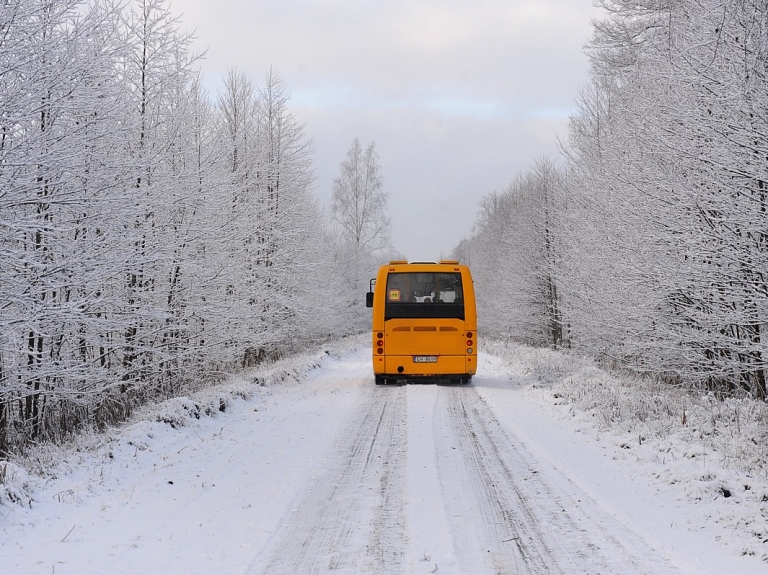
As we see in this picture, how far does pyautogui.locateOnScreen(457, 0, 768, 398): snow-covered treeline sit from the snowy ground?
318 centimetres

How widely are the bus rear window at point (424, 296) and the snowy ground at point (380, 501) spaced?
5198mm

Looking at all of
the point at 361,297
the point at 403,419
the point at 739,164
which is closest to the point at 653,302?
the point at 739,164

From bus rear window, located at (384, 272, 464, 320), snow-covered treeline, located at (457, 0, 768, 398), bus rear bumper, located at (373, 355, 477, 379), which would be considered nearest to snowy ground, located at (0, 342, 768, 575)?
snow-covered treeline, located at (457, 0, 768, 398)

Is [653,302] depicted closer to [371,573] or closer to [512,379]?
[512,379]

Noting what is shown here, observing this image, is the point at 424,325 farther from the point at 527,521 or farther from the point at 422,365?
the point at 527,521

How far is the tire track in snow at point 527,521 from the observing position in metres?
3.67

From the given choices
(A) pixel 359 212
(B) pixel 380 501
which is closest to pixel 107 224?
(B) pixel 380 501

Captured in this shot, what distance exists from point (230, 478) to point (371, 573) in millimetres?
2732

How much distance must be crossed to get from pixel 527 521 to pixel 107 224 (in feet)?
26.0

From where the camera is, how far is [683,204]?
9562mm

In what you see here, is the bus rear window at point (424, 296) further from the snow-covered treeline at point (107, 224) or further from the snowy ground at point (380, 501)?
the snowy ground at point (380, 501)

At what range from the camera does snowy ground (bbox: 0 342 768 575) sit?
3.73 m

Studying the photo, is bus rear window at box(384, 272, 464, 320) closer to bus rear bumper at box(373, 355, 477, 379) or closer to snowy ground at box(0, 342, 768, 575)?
bus rear bumper at box(373, 355, 477, 379)

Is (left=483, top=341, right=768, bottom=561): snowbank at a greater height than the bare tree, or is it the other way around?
the bare tree
